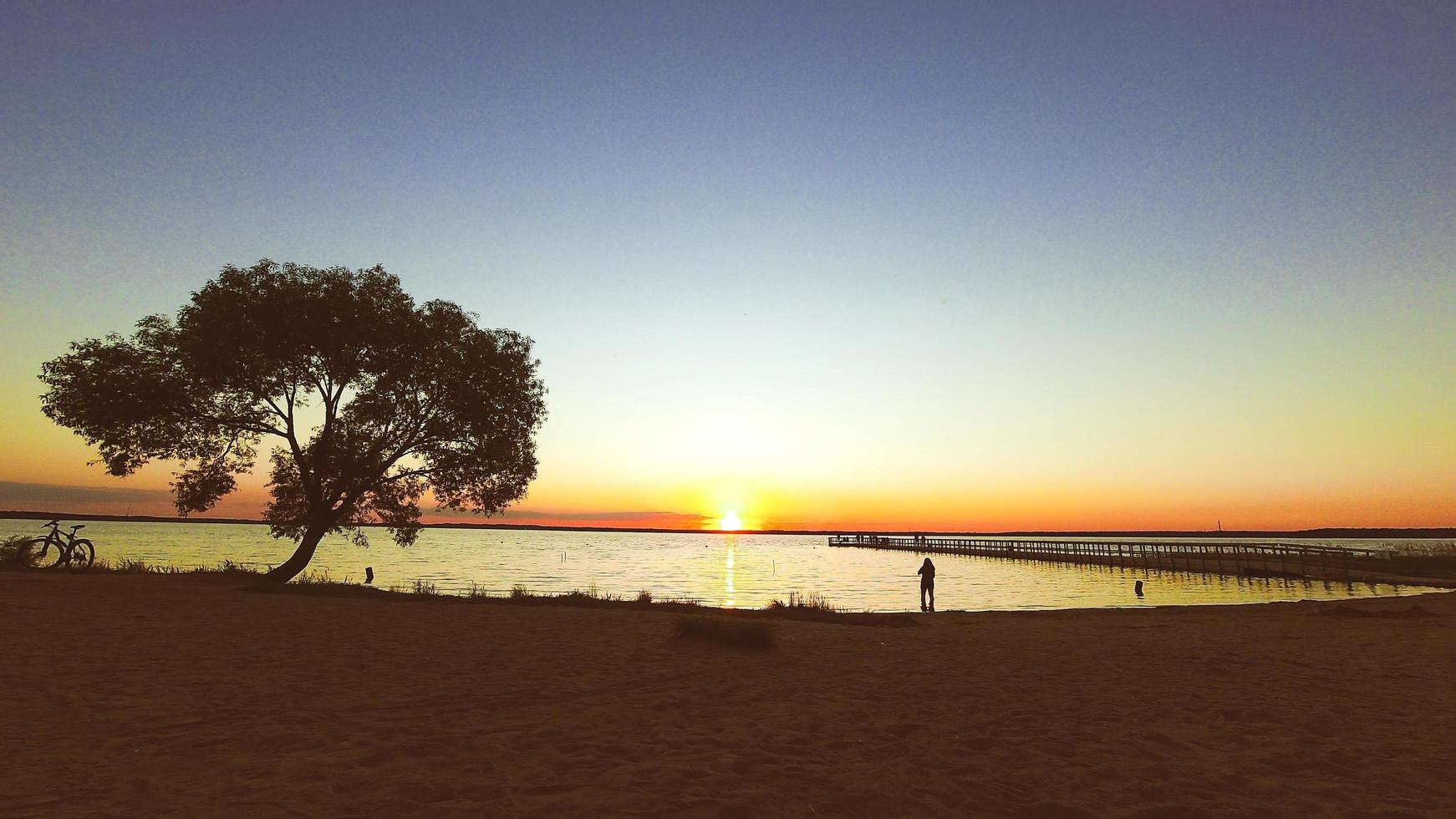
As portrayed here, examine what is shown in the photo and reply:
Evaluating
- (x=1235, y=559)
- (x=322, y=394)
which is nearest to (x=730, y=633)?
(x=322, y=394)

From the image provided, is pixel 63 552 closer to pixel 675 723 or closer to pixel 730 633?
pixel 730 633

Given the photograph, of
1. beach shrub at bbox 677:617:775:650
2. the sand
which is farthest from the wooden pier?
beach shrub at bbox 677:617:775:650

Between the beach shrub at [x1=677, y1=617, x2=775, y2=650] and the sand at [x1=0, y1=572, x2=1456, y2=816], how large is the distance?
34 centimetres

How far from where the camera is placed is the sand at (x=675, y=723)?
6.46 m

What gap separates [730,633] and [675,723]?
21.7ft

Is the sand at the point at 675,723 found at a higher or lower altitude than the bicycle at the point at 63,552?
lower

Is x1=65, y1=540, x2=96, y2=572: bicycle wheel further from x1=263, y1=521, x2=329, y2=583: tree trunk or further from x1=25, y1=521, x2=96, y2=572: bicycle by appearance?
x1=263, y1=521, x2=329, y2=583: tree trunk

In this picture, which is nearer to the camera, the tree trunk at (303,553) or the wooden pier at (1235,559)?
the tree trunk at (303,553)

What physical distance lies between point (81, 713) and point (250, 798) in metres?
4.33

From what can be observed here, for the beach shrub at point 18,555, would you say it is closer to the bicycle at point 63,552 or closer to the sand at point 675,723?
the bicycle at point 63,552

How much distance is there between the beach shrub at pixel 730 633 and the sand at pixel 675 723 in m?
0.34

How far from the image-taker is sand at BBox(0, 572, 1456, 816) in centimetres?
646

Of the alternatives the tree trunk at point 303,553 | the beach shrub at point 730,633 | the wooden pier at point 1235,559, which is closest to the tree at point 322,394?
the tree trunk at point 303,553

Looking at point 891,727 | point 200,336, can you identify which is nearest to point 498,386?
point 200,336
